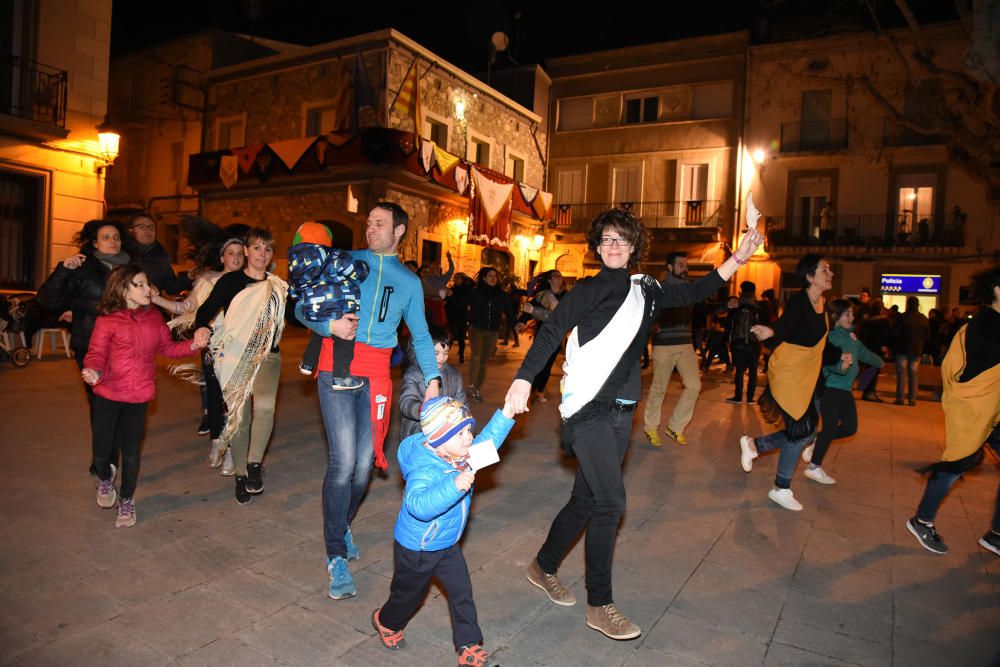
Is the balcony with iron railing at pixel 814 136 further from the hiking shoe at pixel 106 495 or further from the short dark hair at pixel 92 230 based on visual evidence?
the hiking shoe at pixel 106 495

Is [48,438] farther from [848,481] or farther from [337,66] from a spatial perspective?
[337,66]

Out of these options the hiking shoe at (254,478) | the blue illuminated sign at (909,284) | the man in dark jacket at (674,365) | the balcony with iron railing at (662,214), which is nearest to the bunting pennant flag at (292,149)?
the balcony with iron railing at (662,214)

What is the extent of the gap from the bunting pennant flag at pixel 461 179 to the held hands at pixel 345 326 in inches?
658

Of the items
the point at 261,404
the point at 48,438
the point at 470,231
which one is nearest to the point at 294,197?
the point at 470,231

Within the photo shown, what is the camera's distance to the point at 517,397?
2.54 meters

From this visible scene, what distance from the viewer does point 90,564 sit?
3455 mm

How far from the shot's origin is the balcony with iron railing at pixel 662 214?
25.5 m

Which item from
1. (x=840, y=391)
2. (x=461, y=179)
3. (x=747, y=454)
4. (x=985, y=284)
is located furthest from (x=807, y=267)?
(x=461, y=179)

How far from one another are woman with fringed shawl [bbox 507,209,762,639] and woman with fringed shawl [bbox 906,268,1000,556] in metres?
2.18

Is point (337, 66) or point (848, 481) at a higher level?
point (337, 66)

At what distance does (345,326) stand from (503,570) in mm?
A: 1686

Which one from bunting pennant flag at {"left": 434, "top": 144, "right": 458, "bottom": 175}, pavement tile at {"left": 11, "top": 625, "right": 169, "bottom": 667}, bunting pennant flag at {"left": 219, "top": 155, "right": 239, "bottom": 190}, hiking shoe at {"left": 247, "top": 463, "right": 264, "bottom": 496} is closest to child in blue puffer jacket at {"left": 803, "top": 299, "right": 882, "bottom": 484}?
hiking shoe at {"left": 247, "top": 463, "right": 264, "bottom": 496}

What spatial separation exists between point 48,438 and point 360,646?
4776 mm

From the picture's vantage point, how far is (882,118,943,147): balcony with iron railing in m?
22.7
